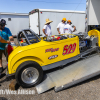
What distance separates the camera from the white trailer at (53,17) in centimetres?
717

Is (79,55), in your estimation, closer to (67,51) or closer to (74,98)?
(67,51)

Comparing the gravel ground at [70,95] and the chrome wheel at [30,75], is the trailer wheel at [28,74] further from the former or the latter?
the gravel ground at [70,95]

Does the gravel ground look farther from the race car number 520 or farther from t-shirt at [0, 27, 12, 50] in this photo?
t-shirt at [0, 27, 12, 50]


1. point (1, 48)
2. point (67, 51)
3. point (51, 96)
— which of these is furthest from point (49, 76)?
point (1, 48)

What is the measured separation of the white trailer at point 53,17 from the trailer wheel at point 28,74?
4.95 metres

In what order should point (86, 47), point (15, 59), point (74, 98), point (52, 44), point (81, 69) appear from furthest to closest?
point (86, 47) → point (81, 69) → point (52, 44) → point (15, 59) → point (74, 98)

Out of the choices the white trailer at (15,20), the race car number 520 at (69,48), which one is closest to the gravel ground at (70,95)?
the race car number 520 at (69,48)

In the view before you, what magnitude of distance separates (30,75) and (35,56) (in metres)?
0.52

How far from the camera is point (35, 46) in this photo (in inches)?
109

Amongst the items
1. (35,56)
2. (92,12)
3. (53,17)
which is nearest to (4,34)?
(35,56)

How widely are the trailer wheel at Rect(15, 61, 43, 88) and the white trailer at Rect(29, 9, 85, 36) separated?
4950mm

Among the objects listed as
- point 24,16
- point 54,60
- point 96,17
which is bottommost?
point 54,60

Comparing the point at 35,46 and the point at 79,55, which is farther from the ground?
the point at 35,46

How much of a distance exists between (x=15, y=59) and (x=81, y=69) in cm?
197
